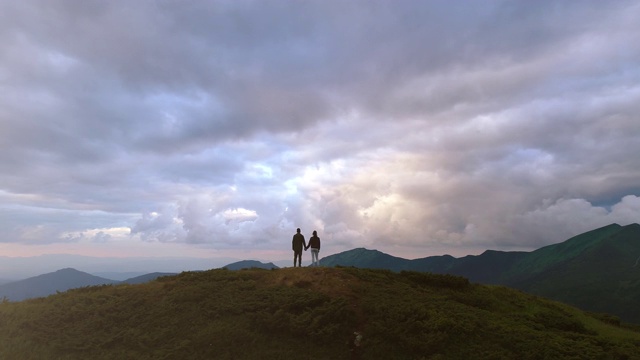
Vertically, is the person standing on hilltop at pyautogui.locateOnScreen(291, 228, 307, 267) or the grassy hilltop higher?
the person standing on hilltop at pyautogui.locateOnScreen(291, 228, 307, 267)

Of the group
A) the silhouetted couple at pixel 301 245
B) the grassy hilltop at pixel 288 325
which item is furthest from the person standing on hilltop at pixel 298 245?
the grassy hilltop at pixel 288 325

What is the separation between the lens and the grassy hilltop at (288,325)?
1627 centimetres

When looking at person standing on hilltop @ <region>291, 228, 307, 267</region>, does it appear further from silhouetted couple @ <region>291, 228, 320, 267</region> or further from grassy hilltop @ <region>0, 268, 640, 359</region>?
grassy hilltop @ <region>0, 268, 640, 359</region>

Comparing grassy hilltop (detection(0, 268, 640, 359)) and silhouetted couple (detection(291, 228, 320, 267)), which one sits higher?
silhouetted couple (detection(291, 228, 320, 267))

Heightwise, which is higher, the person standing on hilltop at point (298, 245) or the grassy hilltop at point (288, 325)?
the person standing on hilltop at point (298, 245)

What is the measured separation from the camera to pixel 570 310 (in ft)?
82.8

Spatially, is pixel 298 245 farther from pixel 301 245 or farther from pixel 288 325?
pixel 288 325

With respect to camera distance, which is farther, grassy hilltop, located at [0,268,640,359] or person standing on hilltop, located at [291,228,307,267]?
person standing on hilltop, located at [291,228,307,267]

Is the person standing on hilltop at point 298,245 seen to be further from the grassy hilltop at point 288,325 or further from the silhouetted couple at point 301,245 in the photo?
the grassy hilltop at point 288,325

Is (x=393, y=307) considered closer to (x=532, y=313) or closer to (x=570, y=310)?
(x=532, y=313)

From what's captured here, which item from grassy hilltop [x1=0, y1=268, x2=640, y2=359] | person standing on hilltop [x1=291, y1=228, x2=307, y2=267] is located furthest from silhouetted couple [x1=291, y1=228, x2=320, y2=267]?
grassy hilltop [x1=0, y1=268, x2=640, y2=359]

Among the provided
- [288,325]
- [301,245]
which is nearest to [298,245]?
[301,245]

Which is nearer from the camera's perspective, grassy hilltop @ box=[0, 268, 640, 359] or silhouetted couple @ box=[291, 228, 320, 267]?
grassy hilltop @ box=[0, 268, 640, 359]

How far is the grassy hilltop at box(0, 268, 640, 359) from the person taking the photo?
1627 centimetres
